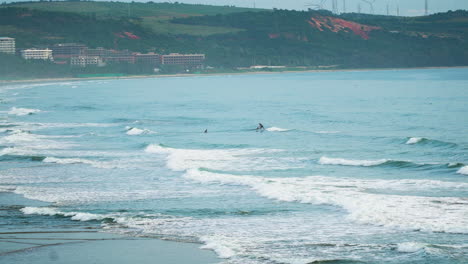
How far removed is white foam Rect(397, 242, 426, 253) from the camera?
50.0ft

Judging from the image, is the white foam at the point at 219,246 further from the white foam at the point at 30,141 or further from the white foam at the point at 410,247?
the white foam at the point at 30,141

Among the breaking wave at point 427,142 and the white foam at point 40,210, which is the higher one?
the white foam at point 40,210

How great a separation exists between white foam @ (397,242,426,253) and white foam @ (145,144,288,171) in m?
13.9

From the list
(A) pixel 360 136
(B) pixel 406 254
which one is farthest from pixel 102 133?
(B) pixel 406 254

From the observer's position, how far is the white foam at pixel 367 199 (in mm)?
18102

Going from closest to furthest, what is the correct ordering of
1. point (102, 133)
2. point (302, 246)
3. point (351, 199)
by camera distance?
point (302, 246) < point (351, 199) < point (102, 133)

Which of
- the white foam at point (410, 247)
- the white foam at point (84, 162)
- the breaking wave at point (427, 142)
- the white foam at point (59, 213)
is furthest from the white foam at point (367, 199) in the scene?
the breaking wave at point (427, 142)

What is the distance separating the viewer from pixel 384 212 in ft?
63.6

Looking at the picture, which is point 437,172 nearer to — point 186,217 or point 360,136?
point 186,217

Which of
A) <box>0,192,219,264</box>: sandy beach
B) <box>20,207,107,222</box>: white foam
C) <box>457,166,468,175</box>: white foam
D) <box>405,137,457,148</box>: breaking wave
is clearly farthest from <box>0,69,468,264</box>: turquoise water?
<box>0,192,219,264</box>: sandy beach

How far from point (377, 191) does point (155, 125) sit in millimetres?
35518

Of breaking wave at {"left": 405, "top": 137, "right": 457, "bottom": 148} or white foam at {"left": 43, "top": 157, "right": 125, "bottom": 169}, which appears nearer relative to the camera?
white foam at {"left": 43, "top": 157, "right": 125, "bottom": 169}

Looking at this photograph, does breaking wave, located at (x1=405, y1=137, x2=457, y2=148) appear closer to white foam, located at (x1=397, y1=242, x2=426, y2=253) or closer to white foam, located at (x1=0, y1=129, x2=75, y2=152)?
white foam, located at (x1=0, y1=129, x2=75, y2=152)

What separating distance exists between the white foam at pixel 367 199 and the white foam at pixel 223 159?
2.74m
